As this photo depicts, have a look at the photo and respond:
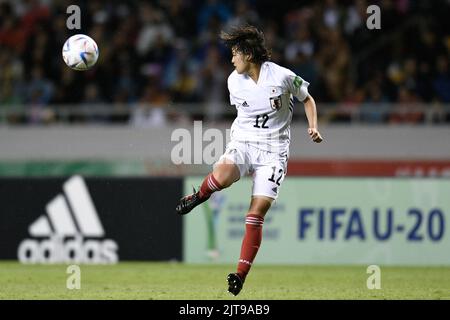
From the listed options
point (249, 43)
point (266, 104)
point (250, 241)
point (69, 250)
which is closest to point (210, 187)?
point (250, 241)

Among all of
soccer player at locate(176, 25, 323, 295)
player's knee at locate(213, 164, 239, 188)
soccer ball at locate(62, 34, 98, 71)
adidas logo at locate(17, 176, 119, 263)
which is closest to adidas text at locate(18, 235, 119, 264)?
adidas logo at locate(17, 176, 119, 263)

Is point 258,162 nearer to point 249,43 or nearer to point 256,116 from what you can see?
point 256,116

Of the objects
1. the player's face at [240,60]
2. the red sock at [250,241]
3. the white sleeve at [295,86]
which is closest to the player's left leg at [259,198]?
the red sock at [250,241]

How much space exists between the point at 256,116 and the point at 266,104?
0.49 feet

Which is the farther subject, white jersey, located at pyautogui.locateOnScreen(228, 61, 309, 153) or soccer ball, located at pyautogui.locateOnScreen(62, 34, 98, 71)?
soccer ball, located at pyautogui.locateOnScreen(62, 34, 98, 71)

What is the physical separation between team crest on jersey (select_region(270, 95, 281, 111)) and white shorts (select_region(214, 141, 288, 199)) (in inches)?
16.6

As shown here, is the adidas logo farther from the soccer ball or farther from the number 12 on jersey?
the number 12 on jersey

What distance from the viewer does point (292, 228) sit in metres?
14.9

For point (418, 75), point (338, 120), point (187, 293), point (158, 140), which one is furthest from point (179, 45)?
point (187, 293)

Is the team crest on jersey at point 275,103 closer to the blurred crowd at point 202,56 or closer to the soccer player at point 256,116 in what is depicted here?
the soccer player at point 256,116

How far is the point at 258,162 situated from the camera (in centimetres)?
1005

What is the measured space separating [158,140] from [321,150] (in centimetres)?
279

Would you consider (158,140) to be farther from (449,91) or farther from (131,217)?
(449,91)

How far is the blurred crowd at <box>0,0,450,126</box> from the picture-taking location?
1773 centimetres
